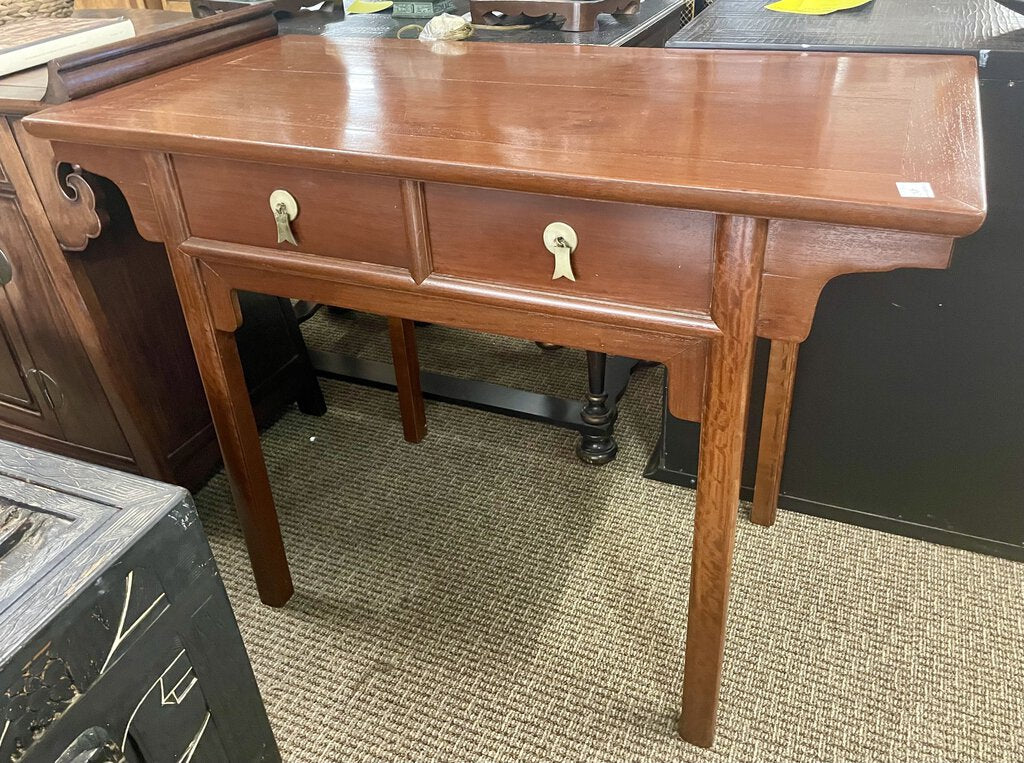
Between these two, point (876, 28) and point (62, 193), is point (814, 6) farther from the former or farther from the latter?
point (62, 193)

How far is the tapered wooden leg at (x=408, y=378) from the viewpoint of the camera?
4.86 feet

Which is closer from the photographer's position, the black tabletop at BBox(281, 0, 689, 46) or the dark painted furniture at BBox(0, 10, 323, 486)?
the dark painted furniture at BBox(0, 10, 323, 486)

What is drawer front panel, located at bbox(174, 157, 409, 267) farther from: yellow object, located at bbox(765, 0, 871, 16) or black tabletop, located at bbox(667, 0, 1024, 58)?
yellow object, located at bbox(765, 0, 871, 16)

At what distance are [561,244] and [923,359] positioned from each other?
0.68 m

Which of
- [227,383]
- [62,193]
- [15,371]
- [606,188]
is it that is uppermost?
[606,188]

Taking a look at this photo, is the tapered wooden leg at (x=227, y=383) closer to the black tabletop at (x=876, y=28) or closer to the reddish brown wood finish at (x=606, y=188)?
the reddish brown wood finish at (x=606, y=188)

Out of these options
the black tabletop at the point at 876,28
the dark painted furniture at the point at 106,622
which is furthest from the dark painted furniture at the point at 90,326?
the black tabletop at the point at 876,28

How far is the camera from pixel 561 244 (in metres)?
0.74

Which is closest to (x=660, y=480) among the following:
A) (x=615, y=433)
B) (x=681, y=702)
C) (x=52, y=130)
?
(x=615, y=433)

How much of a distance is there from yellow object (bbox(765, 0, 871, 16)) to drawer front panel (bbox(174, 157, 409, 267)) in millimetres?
786

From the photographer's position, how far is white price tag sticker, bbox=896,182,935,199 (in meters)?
0.58

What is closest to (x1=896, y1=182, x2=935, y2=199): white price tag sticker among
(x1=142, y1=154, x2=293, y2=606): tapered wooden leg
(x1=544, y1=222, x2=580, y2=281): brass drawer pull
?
(x1=544, y1=222, x2=580, y2=281): brass drawer pull

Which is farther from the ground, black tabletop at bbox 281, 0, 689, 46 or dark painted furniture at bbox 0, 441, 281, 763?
black tabletop at bbox 281, 0, 689, 46

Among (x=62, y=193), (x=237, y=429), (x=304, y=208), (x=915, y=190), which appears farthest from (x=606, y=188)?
(x=62, y=193)
